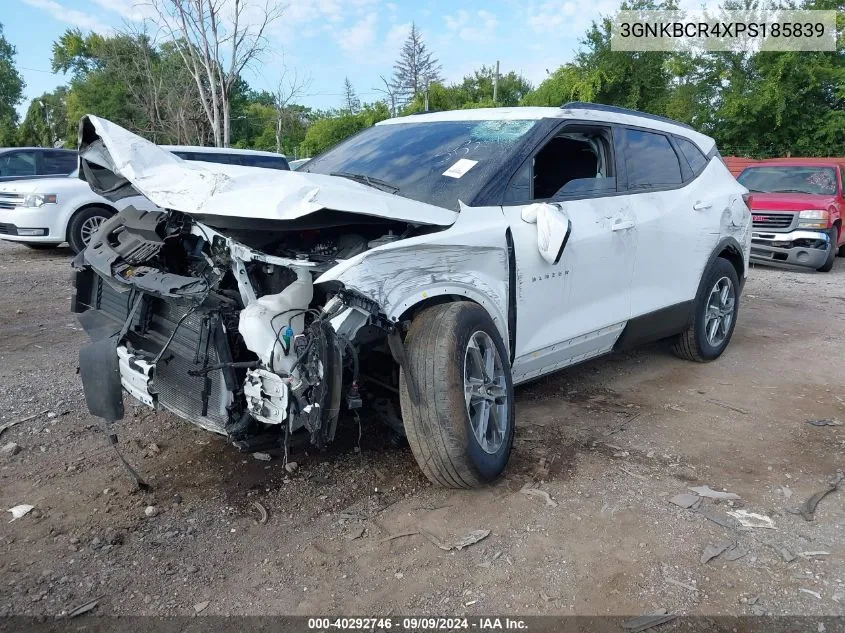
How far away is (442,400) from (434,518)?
0.53 metres

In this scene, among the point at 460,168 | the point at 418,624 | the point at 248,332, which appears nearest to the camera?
the point at 418,624

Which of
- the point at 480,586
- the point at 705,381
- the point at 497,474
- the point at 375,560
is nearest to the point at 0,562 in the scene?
the point at 375,560

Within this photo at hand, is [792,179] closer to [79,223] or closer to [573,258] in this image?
[573,258]

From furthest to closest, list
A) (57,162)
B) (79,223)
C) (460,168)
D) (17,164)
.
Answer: (57,162) < (17,164) < (79,223) < (460,168)

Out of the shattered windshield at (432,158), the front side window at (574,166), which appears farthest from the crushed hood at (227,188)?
the front side window at (574,166)

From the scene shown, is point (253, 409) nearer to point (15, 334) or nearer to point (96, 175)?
point (96, 175)

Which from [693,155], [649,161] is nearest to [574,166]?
[649,161]

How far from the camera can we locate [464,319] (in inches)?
118

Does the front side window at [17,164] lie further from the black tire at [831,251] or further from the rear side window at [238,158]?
the black tire at [831,251]

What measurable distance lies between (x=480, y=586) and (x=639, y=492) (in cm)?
111

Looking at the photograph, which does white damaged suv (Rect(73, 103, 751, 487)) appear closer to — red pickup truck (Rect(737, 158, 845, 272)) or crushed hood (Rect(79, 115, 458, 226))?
crushed hood (Rect(79, 115, 458, 226))

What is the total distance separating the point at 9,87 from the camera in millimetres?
49750

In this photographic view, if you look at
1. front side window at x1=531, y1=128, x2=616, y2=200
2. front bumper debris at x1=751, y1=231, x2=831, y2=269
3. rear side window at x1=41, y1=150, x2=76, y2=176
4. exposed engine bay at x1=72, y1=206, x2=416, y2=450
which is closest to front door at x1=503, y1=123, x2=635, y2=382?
front side window at x1=531, y1=128, x2=616, y2=200

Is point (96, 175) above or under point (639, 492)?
above
